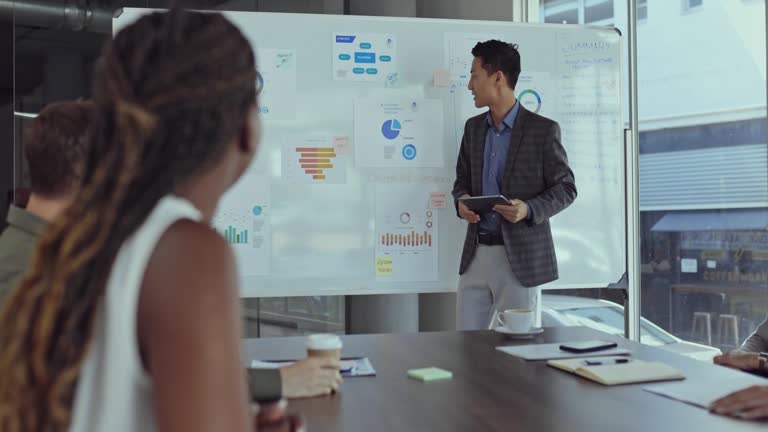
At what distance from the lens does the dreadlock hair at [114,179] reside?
0.70 meters

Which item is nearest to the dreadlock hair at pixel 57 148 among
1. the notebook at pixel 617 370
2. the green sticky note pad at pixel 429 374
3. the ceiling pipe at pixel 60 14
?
the green sticky note pad at pixel 429 374

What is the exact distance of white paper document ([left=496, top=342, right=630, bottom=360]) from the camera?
2010 millimetres

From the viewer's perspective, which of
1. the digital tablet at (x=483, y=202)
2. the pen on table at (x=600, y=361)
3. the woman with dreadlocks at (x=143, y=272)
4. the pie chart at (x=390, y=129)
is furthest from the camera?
the pie chart at (x=390, y=129)

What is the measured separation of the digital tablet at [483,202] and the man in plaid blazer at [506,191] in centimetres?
7

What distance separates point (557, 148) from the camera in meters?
3.67

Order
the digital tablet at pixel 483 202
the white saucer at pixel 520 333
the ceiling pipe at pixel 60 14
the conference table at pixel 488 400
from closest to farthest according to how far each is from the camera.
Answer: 1. the conference table at pixel 488 400
2. the white saucer at pixel 520 333
3. the digital tablet at pixel 483 202
4. the ceiling pipe at pixel 60 14

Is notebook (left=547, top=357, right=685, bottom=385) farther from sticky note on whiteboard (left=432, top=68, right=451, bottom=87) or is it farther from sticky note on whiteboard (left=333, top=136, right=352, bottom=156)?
sticky note on whiteboard (left=432, top=68, right=451, bottom=87)

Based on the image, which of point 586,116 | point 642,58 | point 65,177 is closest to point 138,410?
point 65,177

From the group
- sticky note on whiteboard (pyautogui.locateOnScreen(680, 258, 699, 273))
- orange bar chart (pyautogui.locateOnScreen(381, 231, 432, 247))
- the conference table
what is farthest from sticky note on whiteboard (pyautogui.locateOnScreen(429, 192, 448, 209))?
the conference table

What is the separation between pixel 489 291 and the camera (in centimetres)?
376

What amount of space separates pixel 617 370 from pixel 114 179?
4.51 feet

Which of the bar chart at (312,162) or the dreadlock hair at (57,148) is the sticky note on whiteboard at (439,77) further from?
the dreadlock hair at (57,148)

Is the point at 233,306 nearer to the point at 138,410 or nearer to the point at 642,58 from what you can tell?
the point at 138,410

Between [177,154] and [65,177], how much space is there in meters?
0.92
